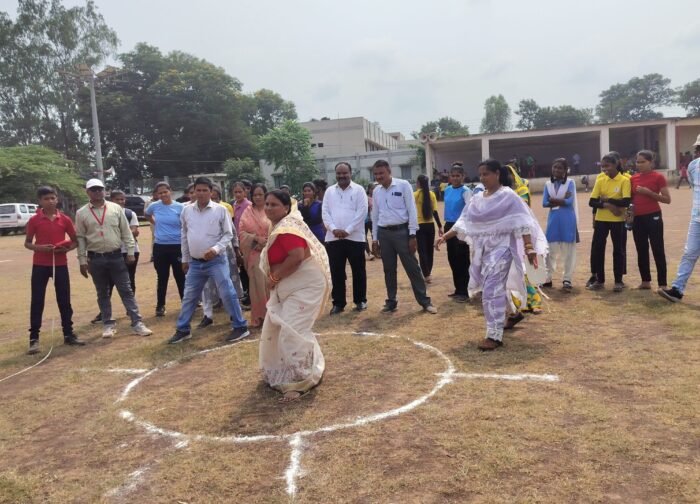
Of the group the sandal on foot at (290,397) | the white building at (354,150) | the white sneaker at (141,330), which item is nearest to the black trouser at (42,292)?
the white sneaker at (141,330)

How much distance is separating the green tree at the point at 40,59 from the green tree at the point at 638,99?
78.5 m

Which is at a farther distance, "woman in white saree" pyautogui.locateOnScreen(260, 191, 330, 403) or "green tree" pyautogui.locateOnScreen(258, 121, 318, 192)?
"green tree" pyautogui.locateOnScreen(258, 121, 318, 192)

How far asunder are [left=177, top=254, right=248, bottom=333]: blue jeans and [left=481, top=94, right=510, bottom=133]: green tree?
271ft

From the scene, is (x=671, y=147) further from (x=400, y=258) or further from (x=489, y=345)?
(x=489, y=345)

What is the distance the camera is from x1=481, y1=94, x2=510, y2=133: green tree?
274 ft

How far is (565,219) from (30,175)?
111ft

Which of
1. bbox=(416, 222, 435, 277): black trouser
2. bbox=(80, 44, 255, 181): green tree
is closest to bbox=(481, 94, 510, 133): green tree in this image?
bbox=(80, 44, 255, 181): green tree

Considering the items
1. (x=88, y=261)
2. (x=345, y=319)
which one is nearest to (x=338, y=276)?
(x=345, y=319)

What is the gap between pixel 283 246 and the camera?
4305 millimetres

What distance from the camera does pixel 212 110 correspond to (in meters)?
51.2

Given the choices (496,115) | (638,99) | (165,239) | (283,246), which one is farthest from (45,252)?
(638,99)

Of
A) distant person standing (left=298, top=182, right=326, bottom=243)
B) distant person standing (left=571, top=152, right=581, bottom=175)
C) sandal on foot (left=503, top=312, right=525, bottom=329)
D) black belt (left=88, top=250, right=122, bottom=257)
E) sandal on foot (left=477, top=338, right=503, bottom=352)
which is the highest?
distant person standing (left=571, top=152, right=581, bottom=175)

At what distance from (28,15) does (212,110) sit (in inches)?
634

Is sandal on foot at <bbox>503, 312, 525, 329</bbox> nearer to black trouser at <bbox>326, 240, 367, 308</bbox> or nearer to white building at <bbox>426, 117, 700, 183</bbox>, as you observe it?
black trouser at <bbox>326, 240, 367, 308</bbox>
